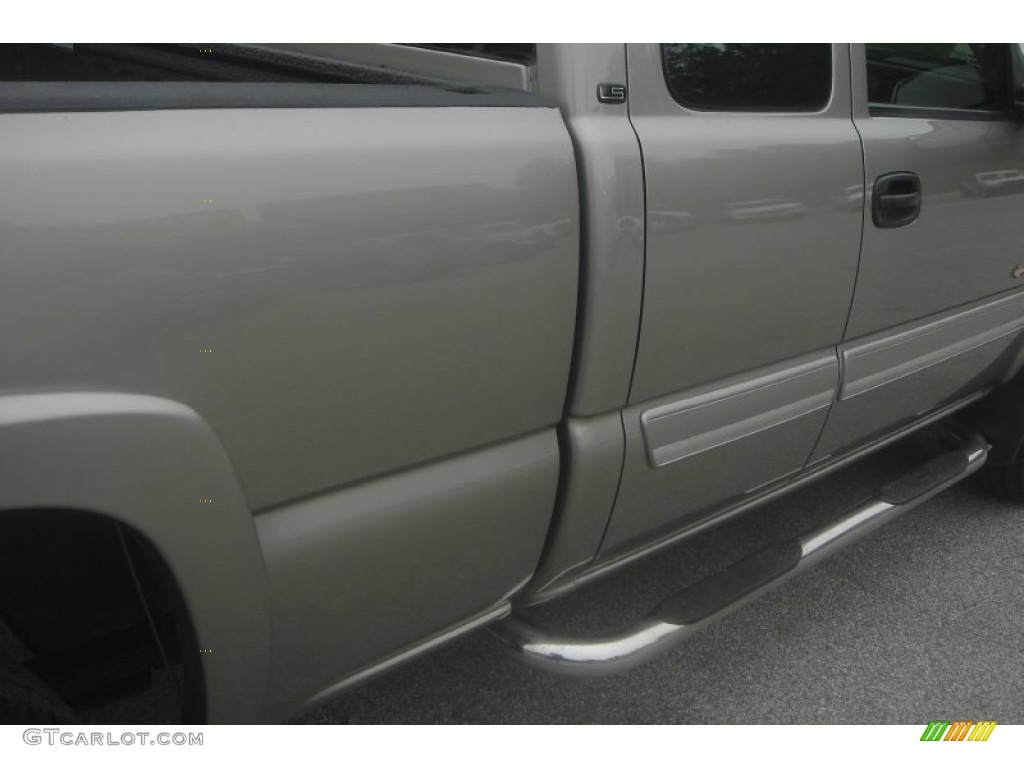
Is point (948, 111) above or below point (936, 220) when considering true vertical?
above

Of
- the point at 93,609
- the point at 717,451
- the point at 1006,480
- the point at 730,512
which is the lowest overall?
the point at 1006,480

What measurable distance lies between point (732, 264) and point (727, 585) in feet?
2.52

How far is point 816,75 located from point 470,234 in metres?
1.03

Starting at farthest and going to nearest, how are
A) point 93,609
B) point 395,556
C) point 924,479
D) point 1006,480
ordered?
point 1006,480 < point 924,479 < point 93,609 < point 395,556

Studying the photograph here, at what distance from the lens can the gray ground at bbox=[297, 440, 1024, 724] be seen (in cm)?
200

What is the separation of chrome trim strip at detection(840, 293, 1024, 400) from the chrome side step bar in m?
0.37

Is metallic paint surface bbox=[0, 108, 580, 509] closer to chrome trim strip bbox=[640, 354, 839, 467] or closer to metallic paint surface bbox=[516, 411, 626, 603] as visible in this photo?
metallic paint surface bbox=[516, 411, 626, 603]

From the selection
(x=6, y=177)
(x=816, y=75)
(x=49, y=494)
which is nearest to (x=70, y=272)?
(x=6, y=177)

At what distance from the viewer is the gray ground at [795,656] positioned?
2.00 metres

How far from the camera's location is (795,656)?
7.24ft

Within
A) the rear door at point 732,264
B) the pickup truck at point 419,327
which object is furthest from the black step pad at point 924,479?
the rear door at point 732,264

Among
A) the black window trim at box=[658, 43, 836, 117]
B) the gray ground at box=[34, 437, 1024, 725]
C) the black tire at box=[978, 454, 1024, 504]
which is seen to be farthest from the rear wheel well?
the black tire at box=[978, 454, 1024, 504]

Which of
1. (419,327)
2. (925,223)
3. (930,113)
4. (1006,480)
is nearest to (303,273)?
(419,327)

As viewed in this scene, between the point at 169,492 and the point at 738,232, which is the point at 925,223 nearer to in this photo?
the point at 738,232
